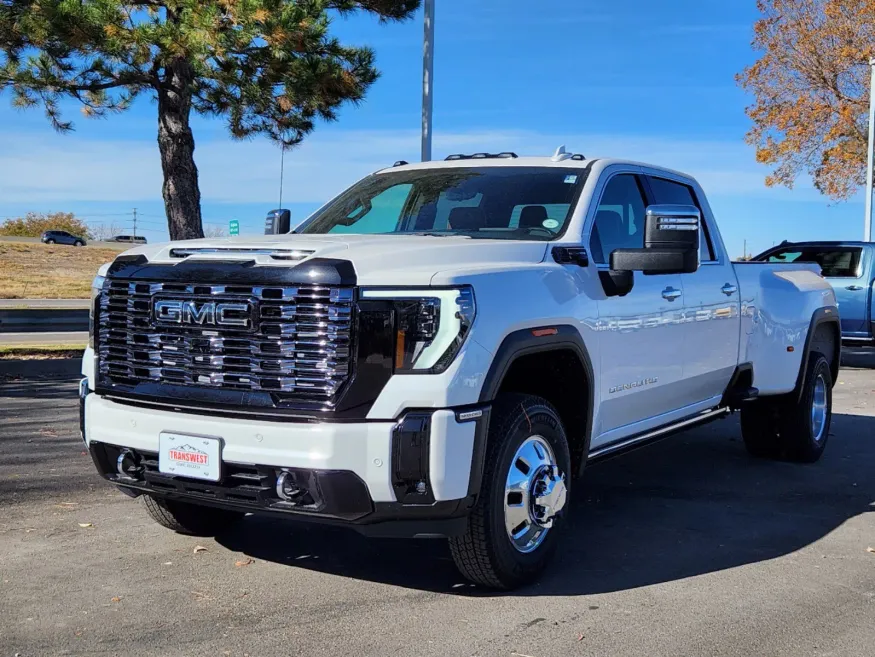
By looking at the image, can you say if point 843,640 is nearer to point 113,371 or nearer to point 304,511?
point 304,511

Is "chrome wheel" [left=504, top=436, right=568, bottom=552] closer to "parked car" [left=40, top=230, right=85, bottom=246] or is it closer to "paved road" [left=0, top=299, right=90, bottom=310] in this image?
"paved road" [left=0, top=299, right=90, bottom=310]

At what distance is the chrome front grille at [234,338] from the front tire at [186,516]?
967 mm

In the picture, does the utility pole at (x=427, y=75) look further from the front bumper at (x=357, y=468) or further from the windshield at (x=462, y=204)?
the front bumper at (x=357, y=468)

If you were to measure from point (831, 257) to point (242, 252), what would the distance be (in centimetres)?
1317

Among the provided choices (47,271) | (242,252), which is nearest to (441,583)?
(242,252)

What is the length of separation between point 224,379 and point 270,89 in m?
12.5

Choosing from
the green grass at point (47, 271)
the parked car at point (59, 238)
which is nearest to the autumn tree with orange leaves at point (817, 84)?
the green grass at point (47, 271)

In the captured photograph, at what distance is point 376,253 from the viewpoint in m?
4.05

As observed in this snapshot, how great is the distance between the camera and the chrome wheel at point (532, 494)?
431 centimetres

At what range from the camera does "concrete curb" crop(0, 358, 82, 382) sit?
12500mm

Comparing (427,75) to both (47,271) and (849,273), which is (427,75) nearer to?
(849,273)

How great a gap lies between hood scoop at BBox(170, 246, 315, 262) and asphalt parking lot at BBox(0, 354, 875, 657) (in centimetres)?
146

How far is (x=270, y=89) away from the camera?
15805 mm

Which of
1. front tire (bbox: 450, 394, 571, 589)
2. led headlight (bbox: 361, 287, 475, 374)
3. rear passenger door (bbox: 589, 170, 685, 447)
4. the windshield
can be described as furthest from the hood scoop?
rear passenger door (bbox: 589, 170, 685, 447)
